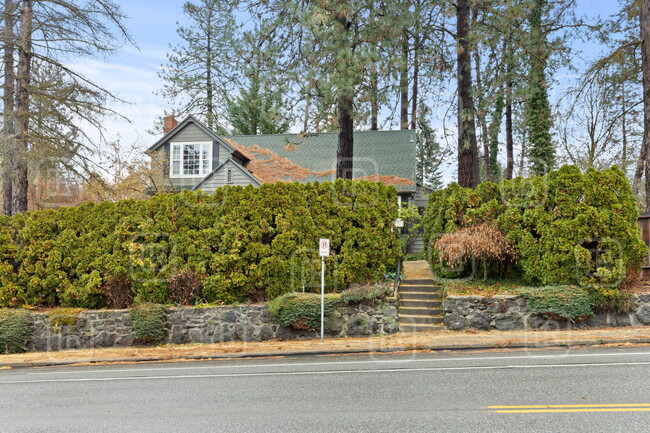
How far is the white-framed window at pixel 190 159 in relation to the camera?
2409cm

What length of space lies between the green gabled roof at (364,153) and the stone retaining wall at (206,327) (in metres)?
12.2

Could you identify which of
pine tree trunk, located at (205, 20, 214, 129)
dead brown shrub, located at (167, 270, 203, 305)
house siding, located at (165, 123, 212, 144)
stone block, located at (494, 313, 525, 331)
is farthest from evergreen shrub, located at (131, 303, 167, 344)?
pine tree trunk, located at (205, 20, 214, 129)

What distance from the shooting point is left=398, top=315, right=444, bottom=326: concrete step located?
1181cm

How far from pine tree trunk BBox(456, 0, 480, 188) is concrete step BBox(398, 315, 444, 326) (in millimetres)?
5201

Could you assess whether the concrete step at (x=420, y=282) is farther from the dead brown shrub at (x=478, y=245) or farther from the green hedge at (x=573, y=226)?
the green hedge at (x=573, y=226)

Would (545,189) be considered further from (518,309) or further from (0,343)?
(0,343)

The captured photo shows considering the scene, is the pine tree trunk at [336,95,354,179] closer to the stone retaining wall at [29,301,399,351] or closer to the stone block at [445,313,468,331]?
the stone retaining wall at [29,301,399,351]

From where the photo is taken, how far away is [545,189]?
11.8m

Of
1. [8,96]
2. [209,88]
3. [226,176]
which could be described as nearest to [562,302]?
[226,176]

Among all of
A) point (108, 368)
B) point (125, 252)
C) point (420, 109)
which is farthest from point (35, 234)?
point (420, 109)

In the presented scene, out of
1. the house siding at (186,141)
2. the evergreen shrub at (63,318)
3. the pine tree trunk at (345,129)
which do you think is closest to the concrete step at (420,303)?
the pine tree trunk at (345,129)

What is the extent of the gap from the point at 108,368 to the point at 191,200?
4887mm

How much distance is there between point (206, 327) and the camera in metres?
11.9

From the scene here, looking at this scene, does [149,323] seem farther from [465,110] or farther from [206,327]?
[465,110]
